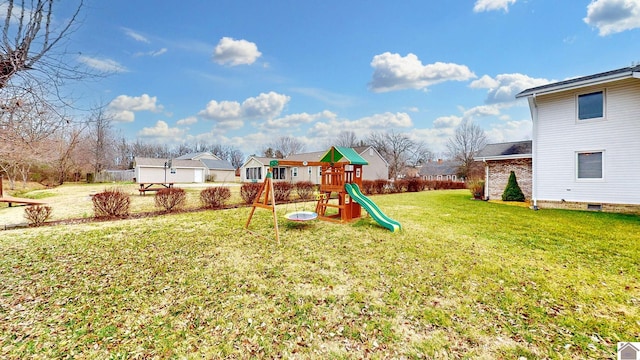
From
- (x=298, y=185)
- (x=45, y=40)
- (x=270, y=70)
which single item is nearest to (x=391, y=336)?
(x=45, y=40)

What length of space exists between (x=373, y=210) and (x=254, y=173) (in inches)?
1028

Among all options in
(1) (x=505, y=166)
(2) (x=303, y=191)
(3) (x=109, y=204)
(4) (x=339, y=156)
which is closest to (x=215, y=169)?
(2) (x=303, y=191)

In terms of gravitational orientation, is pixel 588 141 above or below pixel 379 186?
above

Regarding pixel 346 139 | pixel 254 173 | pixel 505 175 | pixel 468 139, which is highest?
pixel 346 139

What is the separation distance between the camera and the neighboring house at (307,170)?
2719 centimetres

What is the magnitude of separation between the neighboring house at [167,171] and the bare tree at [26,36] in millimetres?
28310

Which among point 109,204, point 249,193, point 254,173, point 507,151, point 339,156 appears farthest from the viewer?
point 254,173

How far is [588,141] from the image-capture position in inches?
369

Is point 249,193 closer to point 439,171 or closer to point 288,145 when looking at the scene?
point 288,145

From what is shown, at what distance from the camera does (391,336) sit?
2678 millimetres

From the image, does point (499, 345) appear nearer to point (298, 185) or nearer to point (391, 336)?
point (391, 336)

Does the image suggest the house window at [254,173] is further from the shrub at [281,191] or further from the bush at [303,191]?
the shrub at [281,191]

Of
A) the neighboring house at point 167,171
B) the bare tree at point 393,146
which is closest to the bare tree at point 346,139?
the bare tree at point 393,146

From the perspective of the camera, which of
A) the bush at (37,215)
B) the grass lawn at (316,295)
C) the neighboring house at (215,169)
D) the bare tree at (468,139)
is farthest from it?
the neighboring house at (215,169)
